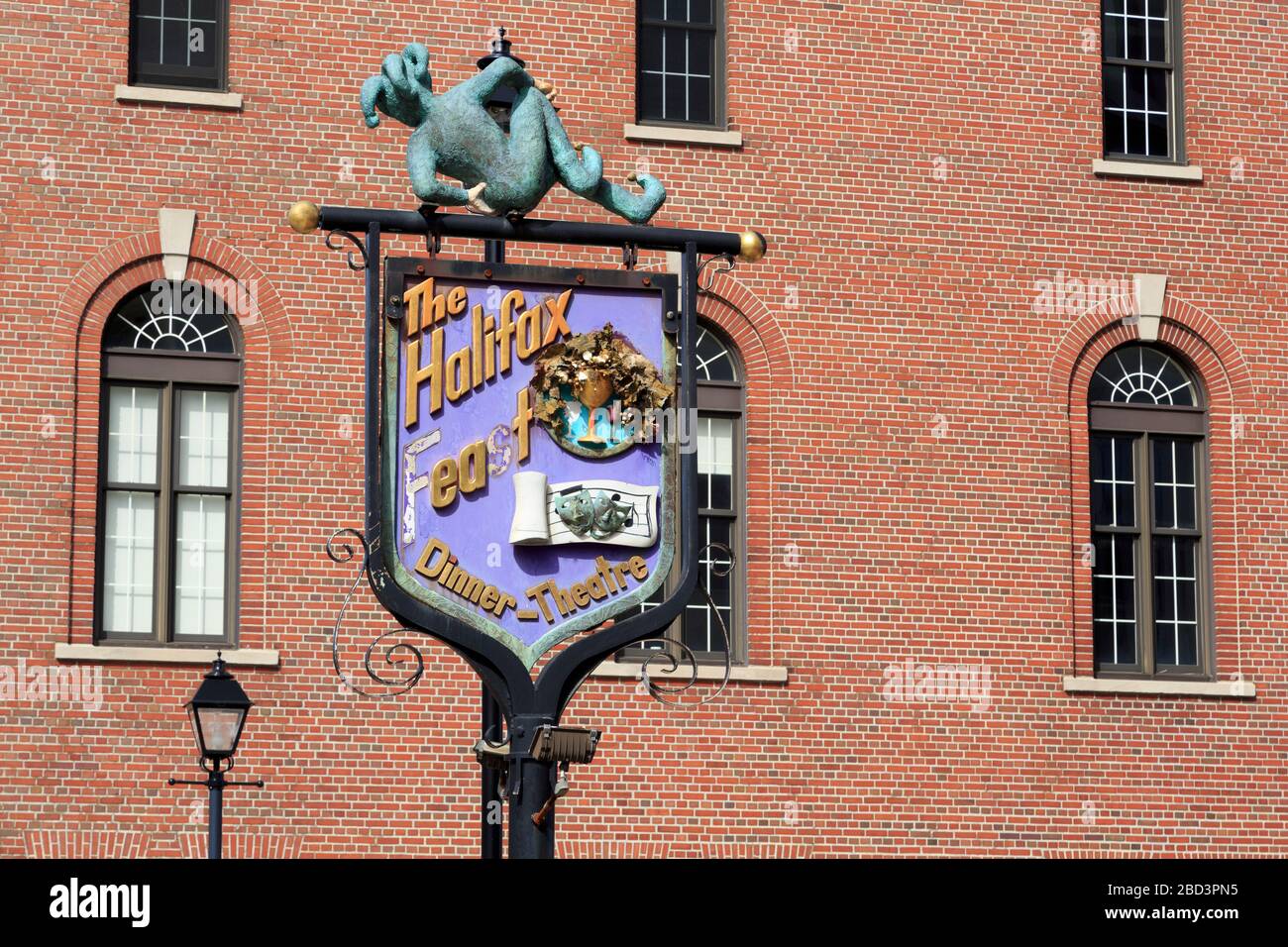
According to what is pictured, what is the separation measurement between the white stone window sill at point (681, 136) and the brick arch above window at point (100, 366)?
3577mm

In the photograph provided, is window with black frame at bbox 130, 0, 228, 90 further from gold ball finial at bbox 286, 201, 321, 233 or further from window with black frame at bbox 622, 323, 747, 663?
gold ball finial at bbox 286, 201, 321, 233

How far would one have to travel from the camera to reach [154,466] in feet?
63.3

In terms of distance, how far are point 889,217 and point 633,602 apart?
33.3 feet

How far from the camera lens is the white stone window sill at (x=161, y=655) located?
1847cm

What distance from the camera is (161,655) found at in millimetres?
18625

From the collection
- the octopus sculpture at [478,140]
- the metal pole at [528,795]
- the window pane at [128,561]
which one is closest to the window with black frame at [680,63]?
the window pane at [128,561]

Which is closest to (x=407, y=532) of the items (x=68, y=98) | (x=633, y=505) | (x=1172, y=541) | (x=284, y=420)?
(x=633, y=505)

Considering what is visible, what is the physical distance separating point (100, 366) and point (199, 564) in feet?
6.19

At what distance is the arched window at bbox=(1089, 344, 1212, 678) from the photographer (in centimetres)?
2127

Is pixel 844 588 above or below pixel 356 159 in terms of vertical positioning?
below

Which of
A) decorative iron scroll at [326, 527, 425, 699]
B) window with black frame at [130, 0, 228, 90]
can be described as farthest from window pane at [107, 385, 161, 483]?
window with black frame at [130, 0, 228, 90]

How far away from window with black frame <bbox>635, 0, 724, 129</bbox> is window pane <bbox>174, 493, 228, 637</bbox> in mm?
5384

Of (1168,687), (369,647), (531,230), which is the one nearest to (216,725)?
(369,647)

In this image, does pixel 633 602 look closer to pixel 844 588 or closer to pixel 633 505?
pixel 633 505
